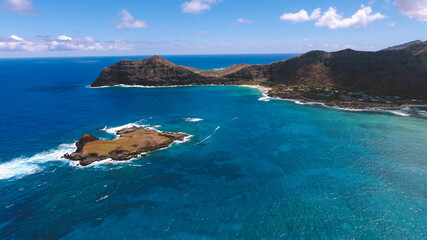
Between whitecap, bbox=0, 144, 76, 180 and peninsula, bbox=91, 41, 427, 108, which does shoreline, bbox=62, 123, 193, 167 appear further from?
peninsula, bbox=91, 41, 427, 108

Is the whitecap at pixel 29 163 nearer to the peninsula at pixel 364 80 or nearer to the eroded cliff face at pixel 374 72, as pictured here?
the peninsula at pixel 364 80

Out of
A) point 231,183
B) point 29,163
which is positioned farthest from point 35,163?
point 231,183

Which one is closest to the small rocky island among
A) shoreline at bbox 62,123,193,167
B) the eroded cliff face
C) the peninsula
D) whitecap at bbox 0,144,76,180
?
shoreline at bbox 62,123,193,167

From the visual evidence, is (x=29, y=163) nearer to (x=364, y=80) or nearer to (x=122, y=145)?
(x=122, y=145)

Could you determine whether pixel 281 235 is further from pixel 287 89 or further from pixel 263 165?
pixel 287 89

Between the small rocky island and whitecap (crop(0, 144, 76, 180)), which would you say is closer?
whitecap (crop(0, 144, 76, 180))

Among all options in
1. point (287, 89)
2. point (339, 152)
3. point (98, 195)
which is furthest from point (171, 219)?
point (287, 89)
